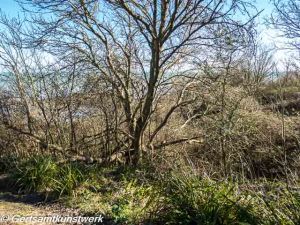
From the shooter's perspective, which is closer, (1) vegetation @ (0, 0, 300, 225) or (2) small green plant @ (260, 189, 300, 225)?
(2) small green plant @ (260, 189, 300, 225)

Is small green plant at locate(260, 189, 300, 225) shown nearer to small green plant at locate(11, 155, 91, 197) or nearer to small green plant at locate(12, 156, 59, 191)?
small green plant at locate(11, 155, 91, 197)

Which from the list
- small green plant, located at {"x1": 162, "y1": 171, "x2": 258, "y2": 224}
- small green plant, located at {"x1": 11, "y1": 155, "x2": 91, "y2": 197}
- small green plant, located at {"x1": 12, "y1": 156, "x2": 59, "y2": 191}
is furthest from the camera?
small green plant, located at {"x1": 12, "y1": 156, "x2": 59, "y2": 191}

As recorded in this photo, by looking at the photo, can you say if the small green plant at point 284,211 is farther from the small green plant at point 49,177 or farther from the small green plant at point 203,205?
the small green plant at point 49,177

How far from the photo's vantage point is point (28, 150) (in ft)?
21.9

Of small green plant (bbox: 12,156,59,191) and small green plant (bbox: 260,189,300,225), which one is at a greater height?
small green plant (bbox: 260,189,300,225)

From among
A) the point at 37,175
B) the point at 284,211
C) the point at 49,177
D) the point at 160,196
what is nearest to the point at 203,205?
the point at 160,196

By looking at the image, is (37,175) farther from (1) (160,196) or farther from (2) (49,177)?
(1) (160,196)

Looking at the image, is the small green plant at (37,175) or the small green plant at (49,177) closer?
the small green plant at (49,177)

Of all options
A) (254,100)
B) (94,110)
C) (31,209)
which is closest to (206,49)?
(254,100)

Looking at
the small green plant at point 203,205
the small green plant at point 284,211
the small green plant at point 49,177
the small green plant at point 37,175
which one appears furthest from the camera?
the small green plant at point 37,175

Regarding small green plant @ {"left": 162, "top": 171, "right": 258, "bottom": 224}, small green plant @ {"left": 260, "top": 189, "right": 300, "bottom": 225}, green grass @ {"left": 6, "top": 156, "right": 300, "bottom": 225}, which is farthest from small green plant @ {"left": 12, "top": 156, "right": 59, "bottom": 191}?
small green plant @ {"left": 260, "top": 189, "right": 300, "bottom": 225}

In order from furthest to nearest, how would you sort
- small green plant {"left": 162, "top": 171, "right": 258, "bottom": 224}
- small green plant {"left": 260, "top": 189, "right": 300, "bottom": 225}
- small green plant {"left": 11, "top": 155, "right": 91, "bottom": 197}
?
small green plant {"left": 11, "top": 155, "right": 91, "bottom": 197}, small green plant {"left": 162, "top": 171, "right": 258, "bottom": 224}, small green plant {"left": 260, "top": 189, "right": 300, "bottom": 225}

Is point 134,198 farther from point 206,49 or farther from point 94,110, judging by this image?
point 206,49

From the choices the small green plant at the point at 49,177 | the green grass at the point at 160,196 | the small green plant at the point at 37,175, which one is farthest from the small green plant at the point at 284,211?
the small green plant at the point at 37,175
